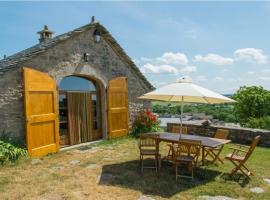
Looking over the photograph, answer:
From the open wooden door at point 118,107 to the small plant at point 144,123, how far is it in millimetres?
481

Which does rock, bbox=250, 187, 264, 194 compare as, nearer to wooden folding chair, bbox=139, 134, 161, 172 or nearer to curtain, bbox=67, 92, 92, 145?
wooden folding chair, bbox=139, 134, 161, 172

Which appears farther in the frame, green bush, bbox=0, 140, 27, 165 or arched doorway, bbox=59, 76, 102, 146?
arched doorway, bbox=59, 76, 102, 146

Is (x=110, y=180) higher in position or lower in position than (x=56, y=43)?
lower

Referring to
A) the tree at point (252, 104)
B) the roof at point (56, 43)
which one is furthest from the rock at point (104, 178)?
the tree at point (252, 104)

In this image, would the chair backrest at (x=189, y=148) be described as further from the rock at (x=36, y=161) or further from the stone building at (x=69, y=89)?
the stone building at (x=69, y=89)

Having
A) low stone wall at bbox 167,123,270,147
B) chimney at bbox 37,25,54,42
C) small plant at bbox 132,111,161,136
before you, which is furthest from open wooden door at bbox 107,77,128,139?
chimney at bbox 37,25,54,42

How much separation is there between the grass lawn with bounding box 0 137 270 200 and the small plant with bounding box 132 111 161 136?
3295 mm

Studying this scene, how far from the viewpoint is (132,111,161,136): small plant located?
11547 mm

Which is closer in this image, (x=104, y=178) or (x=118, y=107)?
(x=104, y=178)

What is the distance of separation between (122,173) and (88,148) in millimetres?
3067

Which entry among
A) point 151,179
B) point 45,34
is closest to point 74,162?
point 151,179

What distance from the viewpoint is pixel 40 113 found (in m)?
8.20

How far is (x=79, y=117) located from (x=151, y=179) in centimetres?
458

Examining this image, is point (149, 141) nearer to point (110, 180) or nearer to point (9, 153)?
point (110, 180)
